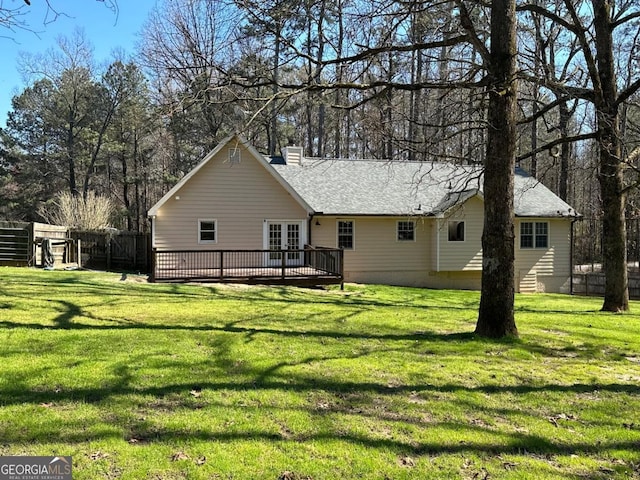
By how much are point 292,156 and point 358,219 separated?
5.03 metres

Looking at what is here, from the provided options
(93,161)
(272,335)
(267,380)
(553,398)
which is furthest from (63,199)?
(553,398)

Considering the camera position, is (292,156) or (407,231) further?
(292,156)

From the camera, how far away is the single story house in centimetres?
1839

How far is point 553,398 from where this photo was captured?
5.08 meters

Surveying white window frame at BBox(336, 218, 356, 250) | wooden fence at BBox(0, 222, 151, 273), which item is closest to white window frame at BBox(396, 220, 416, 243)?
white window frame at BBox(336, 218, 356, 250)

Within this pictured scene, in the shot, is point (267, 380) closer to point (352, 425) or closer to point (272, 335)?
point (352, 425)

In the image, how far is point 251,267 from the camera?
1759cm

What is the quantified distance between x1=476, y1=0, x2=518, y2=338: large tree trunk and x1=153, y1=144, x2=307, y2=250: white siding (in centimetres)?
1216

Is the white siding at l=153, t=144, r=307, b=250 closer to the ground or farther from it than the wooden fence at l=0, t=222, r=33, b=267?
farther from it

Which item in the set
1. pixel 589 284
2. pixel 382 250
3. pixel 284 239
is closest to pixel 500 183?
pixel 284 239

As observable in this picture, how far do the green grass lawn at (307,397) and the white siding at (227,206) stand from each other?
9.34 metres

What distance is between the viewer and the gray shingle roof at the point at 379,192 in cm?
1981

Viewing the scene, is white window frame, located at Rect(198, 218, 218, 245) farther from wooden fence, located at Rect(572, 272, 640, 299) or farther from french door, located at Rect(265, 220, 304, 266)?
wooden fence, located at Rect(572, 272, 640, 299)

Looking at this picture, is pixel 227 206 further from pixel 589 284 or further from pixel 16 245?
pixel 589 284
